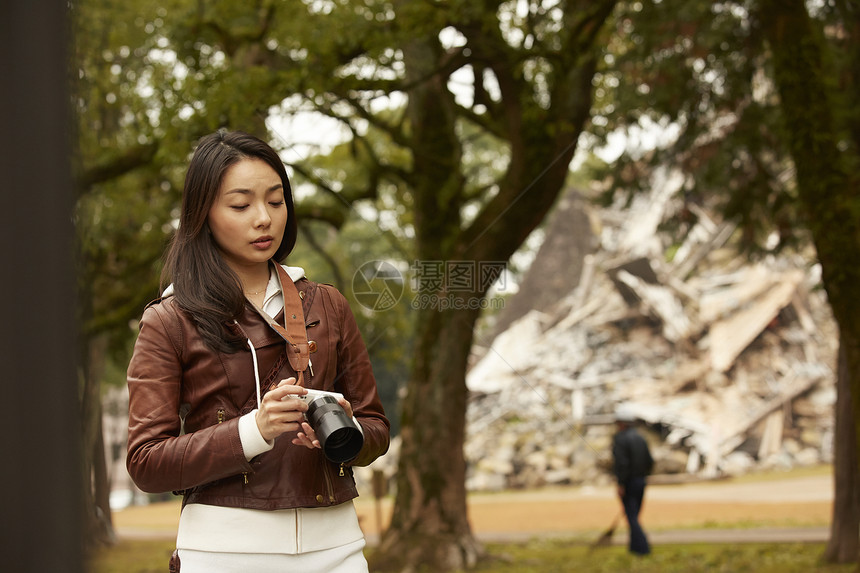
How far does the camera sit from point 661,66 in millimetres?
7793

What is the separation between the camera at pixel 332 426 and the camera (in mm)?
1371

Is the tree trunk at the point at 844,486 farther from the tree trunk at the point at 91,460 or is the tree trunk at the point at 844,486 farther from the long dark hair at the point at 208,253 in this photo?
the long dark hair at the point at 208,253

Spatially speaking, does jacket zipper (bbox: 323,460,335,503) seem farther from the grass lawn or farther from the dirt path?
the dirt path

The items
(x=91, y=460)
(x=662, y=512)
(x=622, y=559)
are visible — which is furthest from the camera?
(x=662, y=512)

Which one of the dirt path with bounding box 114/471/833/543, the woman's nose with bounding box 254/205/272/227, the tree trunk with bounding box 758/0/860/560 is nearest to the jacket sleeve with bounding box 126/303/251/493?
the woman's nose with bounding box 254/205/272/227

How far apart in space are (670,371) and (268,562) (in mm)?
16727

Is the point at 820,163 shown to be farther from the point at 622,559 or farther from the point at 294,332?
the point at 622,559

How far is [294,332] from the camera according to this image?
5.03ft

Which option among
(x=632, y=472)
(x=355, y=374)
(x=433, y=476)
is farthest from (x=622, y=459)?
(x=355, y=374)

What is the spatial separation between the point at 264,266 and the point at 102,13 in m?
7.95

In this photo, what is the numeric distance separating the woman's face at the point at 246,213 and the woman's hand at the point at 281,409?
333mm

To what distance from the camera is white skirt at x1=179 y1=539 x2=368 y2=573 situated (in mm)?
1472

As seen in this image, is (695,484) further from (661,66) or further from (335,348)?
(335,348)

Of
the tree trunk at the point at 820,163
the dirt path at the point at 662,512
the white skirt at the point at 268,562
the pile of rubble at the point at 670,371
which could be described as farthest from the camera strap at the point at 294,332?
the pile of rubble at the point at 670,371
